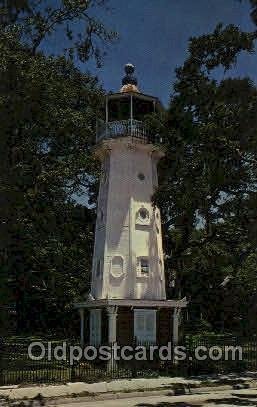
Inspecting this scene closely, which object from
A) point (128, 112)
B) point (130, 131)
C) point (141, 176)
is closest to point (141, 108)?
point (128, 112)

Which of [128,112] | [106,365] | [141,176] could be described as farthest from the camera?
[128,112]

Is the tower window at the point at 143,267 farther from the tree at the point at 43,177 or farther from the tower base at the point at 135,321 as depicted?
the tree at the point at 43,177

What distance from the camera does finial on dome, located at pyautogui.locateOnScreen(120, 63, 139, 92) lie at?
2905 centimetres

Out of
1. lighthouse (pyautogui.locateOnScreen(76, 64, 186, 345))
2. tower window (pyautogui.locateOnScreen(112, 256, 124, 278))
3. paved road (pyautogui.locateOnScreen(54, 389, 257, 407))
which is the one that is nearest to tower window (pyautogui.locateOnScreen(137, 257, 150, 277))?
lighthouse (pyautogui.locateOnScreen(76, 64, 186, 345))

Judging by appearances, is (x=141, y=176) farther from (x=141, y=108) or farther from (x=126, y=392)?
(x=126, y=392)

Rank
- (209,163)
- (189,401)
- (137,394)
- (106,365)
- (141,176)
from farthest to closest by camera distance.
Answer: (141,176) < (209,163) < (106,365) < (137,394) < (189,401)

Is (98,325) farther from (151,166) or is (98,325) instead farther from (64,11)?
(64,11)

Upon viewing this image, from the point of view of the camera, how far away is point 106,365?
23.8 meters

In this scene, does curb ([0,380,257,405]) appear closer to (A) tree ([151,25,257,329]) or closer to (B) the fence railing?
(B) the fence railing

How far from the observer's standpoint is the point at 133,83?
29.7 metres

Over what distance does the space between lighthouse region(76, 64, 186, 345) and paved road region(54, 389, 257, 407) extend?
7527mm

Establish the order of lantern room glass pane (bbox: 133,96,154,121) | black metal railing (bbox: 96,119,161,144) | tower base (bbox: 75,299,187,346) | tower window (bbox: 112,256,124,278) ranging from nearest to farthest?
tower base (bbox: 75,299,187,346) → tower window (bbox: 112,256,124,278) → black metal railing (bbox: 96,119,161,144) → lantern room glass pane (bbox: 133,96,154,121)

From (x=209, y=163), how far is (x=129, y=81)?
6.62 metres

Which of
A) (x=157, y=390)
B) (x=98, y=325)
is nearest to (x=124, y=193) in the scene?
(x=98, y=325)
